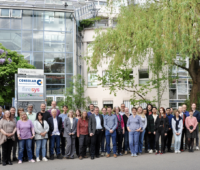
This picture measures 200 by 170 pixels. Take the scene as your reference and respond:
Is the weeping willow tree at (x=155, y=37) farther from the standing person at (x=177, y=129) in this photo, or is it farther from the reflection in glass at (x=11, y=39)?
the reflection in glass at (x=11, y=39)

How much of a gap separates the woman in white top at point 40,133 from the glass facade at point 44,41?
612 inches

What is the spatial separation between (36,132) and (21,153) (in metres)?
0.85

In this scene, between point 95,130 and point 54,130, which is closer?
point 54,130

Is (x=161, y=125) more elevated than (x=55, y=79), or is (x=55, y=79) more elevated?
(x=55, y=79)

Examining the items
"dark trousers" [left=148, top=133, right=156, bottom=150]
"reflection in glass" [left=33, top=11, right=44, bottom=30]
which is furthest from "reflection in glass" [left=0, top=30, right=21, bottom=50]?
"dark trousers" [left=148, top=133, right=156, bottom=150]

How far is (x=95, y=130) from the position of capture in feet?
32.9

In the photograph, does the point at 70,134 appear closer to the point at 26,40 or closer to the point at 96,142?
the point at 96,142

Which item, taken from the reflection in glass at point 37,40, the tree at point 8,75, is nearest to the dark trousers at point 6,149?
the tree at point 8,75

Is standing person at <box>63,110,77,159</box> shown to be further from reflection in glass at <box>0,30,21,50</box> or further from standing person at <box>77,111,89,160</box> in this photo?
reflection in glass at <box>0,30,21,50</box>

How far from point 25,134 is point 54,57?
1696 cm

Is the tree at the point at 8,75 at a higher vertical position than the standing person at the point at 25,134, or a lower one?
higher

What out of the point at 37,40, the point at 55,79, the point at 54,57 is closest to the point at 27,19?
the point at 37,40

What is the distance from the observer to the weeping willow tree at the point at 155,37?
1270cm

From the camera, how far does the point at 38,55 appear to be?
25.2 meters
